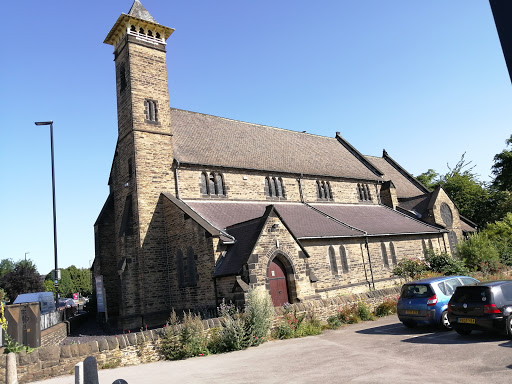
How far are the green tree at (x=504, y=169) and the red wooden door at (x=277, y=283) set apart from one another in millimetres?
41160

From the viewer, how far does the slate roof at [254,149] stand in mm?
23984

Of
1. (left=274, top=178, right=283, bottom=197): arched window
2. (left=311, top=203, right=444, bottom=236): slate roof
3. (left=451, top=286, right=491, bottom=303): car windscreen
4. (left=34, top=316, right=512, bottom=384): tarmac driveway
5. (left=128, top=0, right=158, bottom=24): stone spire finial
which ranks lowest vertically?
(left=34, top=316, right=512, bottom=384): tarmac driveway

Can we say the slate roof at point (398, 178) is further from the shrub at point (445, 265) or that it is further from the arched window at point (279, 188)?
the shrub at point (445, 265)

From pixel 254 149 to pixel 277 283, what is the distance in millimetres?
12505

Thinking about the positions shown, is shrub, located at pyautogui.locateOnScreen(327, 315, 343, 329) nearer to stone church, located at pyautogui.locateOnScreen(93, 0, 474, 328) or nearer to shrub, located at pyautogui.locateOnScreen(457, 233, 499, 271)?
stone church, located at pyautogui.locateOnScreen(93, 0, 474, 328)

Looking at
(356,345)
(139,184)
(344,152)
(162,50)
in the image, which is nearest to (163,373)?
(356,345)

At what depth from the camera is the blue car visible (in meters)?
11.8

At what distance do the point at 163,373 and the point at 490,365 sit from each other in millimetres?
7329

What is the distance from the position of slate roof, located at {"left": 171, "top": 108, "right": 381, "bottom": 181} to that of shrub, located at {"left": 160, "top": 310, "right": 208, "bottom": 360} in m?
12.3

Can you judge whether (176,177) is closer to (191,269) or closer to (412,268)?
(191,269)

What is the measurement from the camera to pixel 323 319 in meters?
14.3

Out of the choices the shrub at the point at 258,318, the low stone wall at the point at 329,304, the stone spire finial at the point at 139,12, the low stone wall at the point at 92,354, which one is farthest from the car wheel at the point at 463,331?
the stone spire finial at the point at 139,12

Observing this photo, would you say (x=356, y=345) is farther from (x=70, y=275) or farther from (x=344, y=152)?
(x=70, y=275)

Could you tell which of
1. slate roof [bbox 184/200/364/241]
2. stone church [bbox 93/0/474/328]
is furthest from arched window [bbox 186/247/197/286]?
slate roof [bbox 184/200/364/241]
